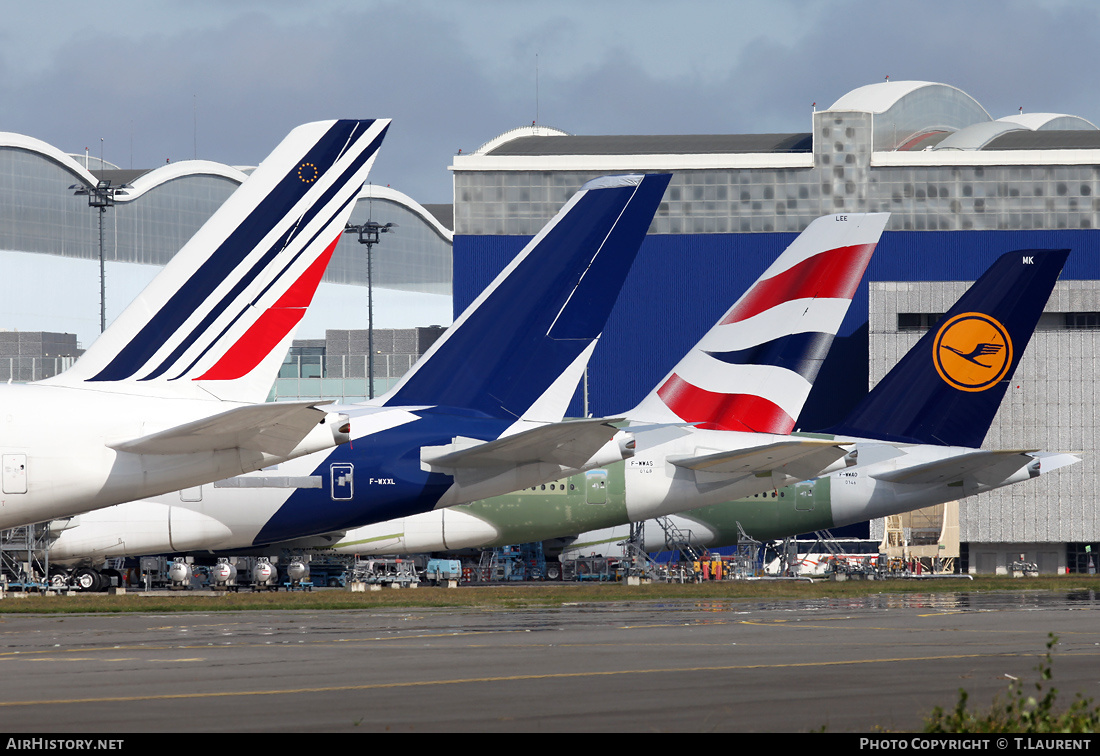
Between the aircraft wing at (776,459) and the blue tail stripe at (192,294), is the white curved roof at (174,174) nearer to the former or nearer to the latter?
the aircraft wing at (776,459)

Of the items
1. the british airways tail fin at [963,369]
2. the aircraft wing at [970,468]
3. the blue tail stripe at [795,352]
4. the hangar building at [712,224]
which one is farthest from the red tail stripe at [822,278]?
the hangar building at [712,224]

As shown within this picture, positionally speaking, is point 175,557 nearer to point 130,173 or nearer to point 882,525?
point 882,525

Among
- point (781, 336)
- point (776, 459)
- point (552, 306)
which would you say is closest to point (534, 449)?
point (552, 306)

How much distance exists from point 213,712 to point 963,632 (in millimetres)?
13590

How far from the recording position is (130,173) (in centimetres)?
8950

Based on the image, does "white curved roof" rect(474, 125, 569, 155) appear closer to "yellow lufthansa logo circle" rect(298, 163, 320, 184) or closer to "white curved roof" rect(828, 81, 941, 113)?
"white curved roof" rect(828, 81, 941, 113)

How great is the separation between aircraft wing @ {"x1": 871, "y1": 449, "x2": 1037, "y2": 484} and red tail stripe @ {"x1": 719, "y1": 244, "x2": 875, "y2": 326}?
19.3 feet

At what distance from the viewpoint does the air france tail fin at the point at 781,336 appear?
34.5 m

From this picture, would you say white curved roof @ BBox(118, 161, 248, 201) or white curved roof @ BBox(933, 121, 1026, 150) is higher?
white curved roof @ BBox(933, 121, 1026, 150)

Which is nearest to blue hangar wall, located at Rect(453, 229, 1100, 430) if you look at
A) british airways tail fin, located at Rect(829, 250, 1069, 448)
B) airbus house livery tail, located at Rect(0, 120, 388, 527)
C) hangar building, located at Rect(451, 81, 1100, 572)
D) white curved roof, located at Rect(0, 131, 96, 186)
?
hangar building, located at Rect(451, 81, 1100, 572)

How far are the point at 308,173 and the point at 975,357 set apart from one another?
25434 millimetres

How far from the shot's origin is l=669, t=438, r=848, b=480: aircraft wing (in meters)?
31.1

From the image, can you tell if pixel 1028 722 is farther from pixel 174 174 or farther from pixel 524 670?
pixel 174 174

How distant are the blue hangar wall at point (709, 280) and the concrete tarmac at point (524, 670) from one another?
53.0m
